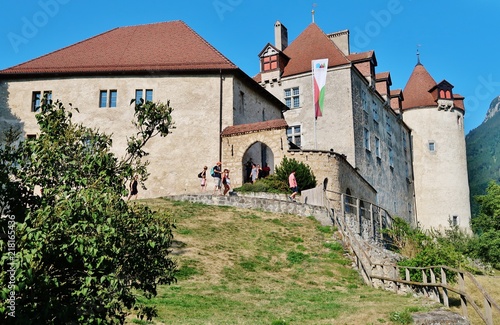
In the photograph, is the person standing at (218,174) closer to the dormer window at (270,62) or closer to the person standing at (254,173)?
the person standing at (254,173)

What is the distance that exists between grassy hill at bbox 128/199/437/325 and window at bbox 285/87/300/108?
18369 mm

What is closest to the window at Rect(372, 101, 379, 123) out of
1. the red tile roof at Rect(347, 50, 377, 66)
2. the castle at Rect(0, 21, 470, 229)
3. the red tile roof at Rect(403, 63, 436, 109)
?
the castle at Rect(0, 21, 470, 229)

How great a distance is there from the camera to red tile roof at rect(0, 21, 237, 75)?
107 feet

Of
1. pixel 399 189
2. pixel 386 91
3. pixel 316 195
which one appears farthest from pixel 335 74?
pixel 316 195

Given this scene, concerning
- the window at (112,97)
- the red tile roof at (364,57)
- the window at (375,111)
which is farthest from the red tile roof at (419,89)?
the window at (112,97)

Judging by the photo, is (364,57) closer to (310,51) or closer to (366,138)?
(310,51)

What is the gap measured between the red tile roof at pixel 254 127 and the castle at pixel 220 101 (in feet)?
0.19

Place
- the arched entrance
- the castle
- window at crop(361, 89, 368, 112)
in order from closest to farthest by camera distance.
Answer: the arched entrance
the castle
window at crop(361, 89, 368, 112)

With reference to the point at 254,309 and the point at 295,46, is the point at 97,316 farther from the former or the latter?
the point at 295,46

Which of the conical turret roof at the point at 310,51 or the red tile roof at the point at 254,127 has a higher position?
the conical turret roof at the point at 310,51

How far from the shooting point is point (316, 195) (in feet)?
80.0

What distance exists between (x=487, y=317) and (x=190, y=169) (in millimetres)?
22732

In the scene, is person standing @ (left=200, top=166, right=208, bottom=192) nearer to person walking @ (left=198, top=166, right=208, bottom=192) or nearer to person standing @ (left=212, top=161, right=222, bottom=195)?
person walking @ (left=198, top=166, right=208, bottom=192)

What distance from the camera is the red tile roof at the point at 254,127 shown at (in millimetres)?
28594
